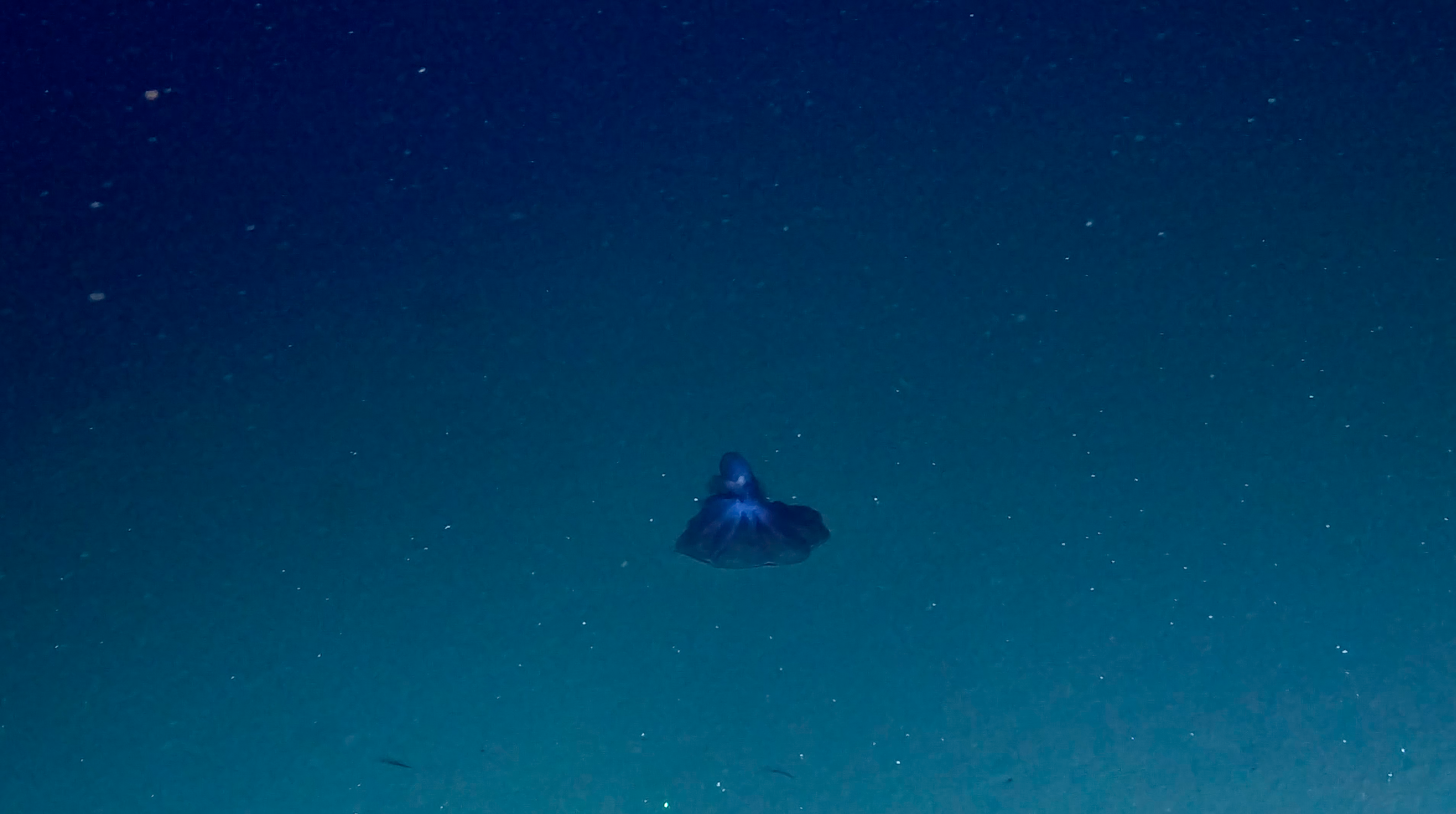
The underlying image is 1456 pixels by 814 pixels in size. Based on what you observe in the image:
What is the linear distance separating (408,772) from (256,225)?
1.98ft

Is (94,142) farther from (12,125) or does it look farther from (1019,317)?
(1019,317)

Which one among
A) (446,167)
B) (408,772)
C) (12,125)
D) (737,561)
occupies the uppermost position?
(446,167)

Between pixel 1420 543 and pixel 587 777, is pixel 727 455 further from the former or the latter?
pixel 1420 543

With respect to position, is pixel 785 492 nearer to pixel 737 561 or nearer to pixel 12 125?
pixel 737 561

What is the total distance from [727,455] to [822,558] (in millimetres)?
155

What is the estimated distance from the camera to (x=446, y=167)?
1000mm

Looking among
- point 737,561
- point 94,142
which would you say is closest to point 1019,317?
point 737,561

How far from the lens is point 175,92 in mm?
961

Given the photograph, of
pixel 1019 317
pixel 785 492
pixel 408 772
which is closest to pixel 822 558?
pixel 785 492

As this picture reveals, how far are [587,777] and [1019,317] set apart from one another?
685 millimetres

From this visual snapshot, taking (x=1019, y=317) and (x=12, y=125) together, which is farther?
(x=1019, y=317)

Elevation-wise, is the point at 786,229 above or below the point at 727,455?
above

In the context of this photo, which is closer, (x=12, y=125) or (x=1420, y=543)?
(x=12, y=125)

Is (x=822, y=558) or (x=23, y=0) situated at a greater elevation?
(x=23, y=0)
